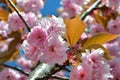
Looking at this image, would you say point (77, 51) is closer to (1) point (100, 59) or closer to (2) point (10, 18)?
(1) point (100, 59)

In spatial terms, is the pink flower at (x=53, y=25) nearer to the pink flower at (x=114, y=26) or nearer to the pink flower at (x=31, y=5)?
the pink flower at (x=31, y=5)

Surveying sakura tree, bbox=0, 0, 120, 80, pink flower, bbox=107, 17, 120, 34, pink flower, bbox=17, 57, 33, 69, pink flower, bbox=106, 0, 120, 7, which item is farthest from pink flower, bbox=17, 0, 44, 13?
pink flower, bbox=17, 57, 33, 69

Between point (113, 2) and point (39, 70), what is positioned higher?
point (113, 2)

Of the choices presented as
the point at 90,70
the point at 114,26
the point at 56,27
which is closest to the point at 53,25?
the point at 56,27

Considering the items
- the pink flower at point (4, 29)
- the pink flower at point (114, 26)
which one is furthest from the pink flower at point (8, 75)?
the pink flower at point (114, 26)

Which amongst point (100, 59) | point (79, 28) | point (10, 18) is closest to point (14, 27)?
point (10, 18)

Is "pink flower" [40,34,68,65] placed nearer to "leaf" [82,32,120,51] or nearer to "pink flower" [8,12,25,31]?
"leaf" [82,32,120,51]
